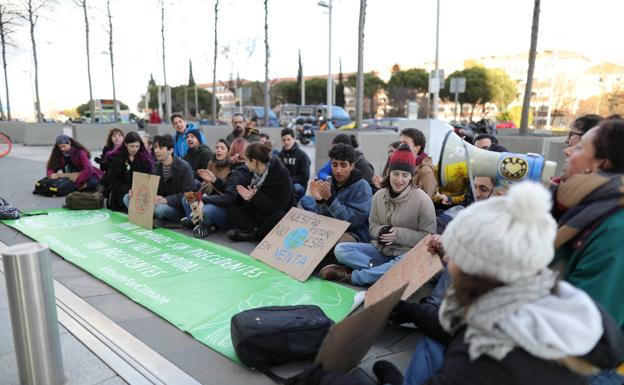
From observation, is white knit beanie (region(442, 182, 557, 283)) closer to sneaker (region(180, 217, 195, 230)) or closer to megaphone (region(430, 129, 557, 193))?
megaphone (region(430, 129, 557, 193))

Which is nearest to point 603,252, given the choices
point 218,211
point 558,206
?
point 558,206

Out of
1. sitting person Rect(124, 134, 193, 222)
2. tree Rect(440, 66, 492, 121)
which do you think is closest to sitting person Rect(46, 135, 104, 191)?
sitting person Rect(124, 134, 193, 222)

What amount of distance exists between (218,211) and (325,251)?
2.07 metres

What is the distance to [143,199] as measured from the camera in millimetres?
6043

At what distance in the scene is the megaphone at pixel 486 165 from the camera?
2.48 m

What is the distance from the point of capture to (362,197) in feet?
14.8

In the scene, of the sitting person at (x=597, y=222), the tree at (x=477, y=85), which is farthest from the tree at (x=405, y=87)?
the sitting person at (x=597, y=222)

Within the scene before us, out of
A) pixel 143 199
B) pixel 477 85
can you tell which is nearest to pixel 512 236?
pixel 143 199

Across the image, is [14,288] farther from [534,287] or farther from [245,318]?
[534,287]

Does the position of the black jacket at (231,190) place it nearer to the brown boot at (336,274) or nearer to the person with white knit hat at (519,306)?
the brown boot at (336,274)

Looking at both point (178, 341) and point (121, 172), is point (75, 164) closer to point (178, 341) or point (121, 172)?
point (121, 172)

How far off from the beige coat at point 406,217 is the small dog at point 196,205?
8.37 ft

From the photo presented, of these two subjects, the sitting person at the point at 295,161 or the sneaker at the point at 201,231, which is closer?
the sneaker at the point at 201,231

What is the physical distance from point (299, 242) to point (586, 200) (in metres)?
3.02
